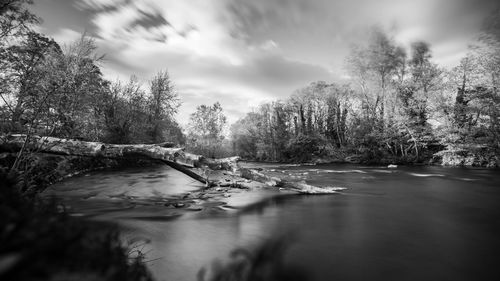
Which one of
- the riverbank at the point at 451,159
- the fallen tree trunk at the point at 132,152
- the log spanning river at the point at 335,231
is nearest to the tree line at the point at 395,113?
the riverbank at the point at 451,159

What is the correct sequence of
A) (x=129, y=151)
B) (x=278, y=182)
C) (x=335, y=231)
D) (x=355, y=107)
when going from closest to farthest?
(x=335, y=231), (x=129, y=151), (x=278, y=182), (x=355, y=107)

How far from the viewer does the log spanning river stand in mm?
3668

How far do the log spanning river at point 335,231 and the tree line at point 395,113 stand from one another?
846 inches

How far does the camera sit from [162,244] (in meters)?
4.45

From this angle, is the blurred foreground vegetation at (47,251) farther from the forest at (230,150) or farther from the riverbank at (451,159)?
the riverbank at (451,159)

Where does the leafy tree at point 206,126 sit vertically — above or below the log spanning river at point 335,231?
above

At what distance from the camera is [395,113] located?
31.9 m

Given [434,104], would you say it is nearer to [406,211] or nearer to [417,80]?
[417,80]

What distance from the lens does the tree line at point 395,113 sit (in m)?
23.7

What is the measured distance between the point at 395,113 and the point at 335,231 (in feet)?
109

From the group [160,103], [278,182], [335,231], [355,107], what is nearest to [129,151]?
[278,182]

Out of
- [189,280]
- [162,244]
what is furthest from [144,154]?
[189,280]

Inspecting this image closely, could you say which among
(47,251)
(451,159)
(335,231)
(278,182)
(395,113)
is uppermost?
(395,113)

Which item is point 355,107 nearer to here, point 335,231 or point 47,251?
point 335,231
